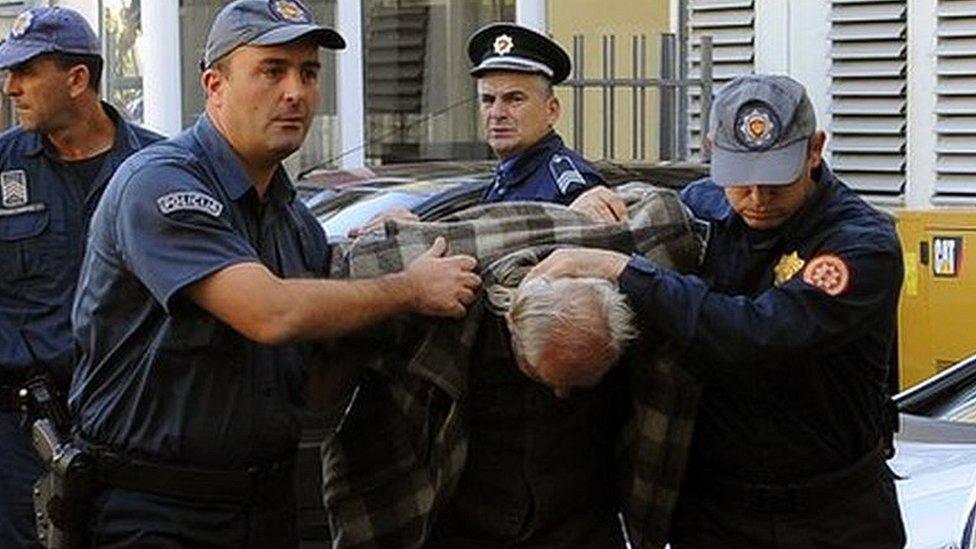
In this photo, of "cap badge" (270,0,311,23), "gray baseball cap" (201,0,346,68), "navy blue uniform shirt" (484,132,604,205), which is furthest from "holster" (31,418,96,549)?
"navy blue uniform shirt" (484,132,604,205)

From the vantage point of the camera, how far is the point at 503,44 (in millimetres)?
5633

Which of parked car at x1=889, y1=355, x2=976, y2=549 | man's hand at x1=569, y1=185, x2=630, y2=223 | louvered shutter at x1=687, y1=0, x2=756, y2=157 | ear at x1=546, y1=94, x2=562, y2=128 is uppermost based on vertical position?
louvered shutter at x1=687, y1=0, x2=756, y2=157

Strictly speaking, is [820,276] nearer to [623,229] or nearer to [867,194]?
[623,229]

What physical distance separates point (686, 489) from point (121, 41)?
32.2 feet

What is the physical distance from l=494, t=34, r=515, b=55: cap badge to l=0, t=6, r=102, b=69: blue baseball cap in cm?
121

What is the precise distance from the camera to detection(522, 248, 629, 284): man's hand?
3553 millimetres

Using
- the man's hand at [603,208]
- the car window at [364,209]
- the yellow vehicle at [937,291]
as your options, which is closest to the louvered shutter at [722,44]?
the yellow vehicle at [937,291]

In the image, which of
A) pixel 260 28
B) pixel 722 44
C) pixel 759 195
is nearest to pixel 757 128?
pixel 759 195

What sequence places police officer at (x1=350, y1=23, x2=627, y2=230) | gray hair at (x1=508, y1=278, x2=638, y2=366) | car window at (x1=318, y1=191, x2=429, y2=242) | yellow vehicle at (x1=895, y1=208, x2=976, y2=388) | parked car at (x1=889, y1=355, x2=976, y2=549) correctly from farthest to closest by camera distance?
1. yellow vehicle at (x1=895, y1=208, x2=976, y2=388)
2. car window at (x1=318, y1=191, x2=429, y2=242)
3. police officer at (x1=350, y1=23, x2=627, y2=230)
4. parked car at (x1=889, y1=355, x2=976, y2=549)
5. gray hair at (x1=508, y1=278, x2=638, y2=366)

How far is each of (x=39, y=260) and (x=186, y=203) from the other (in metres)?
1.28

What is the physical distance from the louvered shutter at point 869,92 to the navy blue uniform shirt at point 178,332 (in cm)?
658

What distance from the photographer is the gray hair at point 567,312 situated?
349 centimetres

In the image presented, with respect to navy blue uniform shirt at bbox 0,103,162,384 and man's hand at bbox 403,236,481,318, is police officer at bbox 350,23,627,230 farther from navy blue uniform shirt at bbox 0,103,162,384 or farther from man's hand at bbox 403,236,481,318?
man's hand at bbox 403,236,481,318

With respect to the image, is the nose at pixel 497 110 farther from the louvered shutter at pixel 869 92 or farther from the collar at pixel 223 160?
the louvered shutter at pixel 869 92
